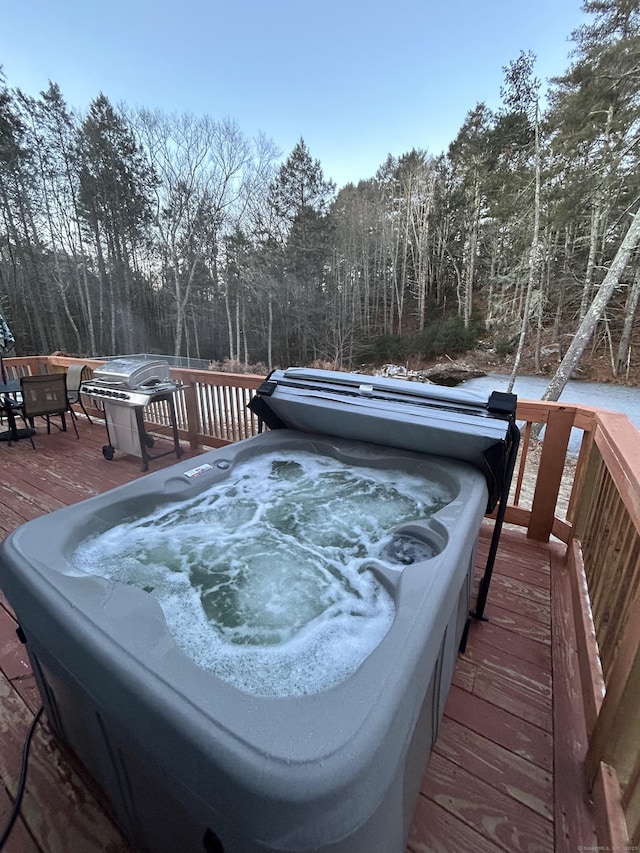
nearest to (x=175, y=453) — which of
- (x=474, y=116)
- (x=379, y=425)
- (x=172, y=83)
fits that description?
(x=379, y=425)

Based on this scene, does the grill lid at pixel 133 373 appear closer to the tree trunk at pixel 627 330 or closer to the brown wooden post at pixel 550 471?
the brown wooden post at pixel 550 471

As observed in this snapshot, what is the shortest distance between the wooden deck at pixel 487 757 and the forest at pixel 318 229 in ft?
25.4

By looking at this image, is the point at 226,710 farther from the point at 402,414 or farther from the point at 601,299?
the point at 601,299

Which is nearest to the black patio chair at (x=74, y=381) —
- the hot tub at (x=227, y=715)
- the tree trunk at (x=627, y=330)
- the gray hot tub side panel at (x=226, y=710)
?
the hot tub at (x=227, y=715)

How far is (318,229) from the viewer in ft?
43.2

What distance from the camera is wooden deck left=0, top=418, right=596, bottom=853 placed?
3.03 feet

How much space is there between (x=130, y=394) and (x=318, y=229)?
40.4 ft

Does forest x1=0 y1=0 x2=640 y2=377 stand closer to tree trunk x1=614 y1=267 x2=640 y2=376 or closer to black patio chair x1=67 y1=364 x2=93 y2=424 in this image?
tree trunk x1=614 y1=267 x2=640 y2=376

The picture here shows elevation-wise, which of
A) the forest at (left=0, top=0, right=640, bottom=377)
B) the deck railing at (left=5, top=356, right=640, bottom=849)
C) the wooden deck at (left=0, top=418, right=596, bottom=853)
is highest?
the forest at (left=0, top=0, right=640, bottom=377)

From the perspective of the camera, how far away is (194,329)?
533 inches

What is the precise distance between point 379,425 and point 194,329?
1308cm

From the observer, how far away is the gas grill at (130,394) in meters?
2.92

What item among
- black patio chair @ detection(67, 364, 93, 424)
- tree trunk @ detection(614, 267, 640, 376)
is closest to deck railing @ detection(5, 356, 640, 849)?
black patio chair @ detection(67, 364, 93, 424)

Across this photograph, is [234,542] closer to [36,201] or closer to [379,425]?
[379,425]
